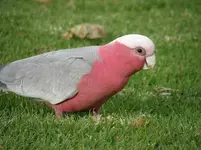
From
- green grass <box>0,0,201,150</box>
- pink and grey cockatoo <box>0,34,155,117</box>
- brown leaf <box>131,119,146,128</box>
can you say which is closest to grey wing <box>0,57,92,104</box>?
pink and grey cockatoo <box>0,34,155,117</box>

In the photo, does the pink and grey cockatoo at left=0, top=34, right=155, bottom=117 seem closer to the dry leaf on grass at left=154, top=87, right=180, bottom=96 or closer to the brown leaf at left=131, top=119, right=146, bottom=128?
the brown leaf at left=131, top=119, right=146, bottom=128

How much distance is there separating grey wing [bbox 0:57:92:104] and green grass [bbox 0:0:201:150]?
178mm

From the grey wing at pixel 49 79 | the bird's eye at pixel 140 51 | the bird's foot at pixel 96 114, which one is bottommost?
the bird's foot at pixel 96 114

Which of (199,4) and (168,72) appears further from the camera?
(199,4)

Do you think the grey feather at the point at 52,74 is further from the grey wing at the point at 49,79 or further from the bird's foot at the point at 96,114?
the bird's foot at the point at 96,114

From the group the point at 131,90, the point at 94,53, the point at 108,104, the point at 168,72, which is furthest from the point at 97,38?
the point at 94,53

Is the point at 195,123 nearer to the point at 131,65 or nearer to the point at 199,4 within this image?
the point at 131,65

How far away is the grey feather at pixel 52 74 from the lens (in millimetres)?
3891

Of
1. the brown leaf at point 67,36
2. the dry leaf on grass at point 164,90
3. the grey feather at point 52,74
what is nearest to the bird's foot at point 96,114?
the grey feather at point 52,74

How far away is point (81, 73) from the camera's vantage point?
12.7 feet

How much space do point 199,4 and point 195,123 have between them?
22.1ft

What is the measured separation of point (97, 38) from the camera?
7398 mm

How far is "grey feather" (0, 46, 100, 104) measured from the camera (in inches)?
153

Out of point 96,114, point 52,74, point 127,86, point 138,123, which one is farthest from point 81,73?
point 127,86
